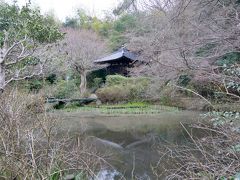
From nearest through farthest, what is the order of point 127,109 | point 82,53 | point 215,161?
point 215,161 → point 127,109 → point 82,53

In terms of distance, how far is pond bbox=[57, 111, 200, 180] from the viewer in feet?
17.4

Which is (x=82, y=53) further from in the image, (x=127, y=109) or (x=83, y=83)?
(x=127, y=109)

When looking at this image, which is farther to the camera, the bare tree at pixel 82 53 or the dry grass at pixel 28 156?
the bare tree at pixel 82 53

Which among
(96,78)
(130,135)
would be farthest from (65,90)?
(130,135)

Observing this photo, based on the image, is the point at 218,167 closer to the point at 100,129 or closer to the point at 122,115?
the point at 100,129

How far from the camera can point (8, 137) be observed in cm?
326

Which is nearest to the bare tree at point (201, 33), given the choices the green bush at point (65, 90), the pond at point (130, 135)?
the pond at point (130, 135)

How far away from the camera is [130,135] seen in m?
8.06

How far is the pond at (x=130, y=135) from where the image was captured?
5293 millimetres

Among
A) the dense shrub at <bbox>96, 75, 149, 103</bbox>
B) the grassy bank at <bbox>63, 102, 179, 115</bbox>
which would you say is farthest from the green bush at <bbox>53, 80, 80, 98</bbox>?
the dense shrub at <bbox>96, 75, 149, 103</bbox>

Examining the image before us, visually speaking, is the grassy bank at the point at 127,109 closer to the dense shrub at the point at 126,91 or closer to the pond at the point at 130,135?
the dense shrub at the point at 126,91

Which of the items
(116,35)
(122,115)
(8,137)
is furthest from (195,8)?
(116,35)

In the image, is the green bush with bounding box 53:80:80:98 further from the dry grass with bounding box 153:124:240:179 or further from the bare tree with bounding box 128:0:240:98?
the dry grass with bounding box 153:124:240:179

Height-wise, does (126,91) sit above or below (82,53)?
below
